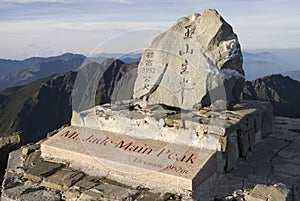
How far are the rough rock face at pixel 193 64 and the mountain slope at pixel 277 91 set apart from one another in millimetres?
18195

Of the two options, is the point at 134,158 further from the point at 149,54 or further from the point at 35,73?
the point at 35,73

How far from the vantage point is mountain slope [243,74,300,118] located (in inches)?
1007

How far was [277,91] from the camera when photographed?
93.6 feet

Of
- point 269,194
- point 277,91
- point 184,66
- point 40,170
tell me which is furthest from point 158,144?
point 277,91

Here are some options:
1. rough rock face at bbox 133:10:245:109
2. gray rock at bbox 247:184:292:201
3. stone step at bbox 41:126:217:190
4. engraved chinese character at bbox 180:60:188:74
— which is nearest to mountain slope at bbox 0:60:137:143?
rough rock face at bbox 133:10:245:109

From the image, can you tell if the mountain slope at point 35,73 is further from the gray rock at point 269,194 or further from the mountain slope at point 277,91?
the gray rock at point 269,194

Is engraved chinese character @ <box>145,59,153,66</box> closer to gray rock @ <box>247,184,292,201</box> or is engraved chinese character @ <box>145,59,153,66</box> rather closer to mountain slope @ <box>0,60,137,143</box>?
gray rock @ <box>247,184,292,201</box>

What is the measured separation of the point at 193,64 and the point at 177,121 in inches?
55.8

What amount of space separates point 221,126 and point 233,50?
1.90 m

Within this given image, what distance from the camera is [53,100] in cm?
5034

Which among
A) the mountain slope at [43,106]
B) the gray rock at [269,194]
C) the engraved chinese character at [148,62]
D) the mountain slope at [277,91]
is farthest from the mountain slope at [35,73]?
the gray rock at [269,194]

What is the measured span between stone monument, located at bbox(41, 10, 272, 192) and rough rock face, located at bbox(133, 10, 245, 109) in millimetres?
19

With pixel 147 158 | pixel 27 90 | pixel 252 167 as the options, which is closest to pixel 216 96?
pixel 252 167

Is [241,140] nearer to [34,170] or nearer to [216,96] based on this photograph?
[216,96]
